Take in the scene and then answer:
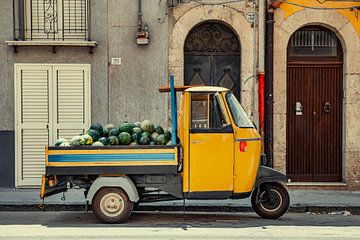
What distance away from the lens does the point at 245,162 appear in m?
9.62

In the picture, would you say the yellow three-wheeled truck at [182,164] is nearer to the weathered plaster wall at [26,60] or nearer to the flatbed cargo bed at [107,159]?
the flatbed cargo bed at [107,159]

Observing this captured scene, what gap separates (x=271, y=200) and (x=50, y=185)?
136 inches

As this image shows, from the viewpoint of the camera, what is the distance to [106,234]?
8586 mm

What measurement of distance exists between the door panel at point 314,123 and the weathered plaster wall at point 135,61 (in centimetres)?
291

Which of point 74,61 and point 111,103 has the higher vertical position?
point 74,61

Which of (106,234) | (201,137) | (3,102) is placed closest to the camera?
(106,234)

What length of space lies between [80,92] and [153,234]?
579 centimetres

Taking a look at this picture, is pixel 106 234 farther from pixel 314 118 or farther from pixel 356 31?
pixel 356 31

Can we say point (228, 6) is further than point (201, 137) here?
Yes

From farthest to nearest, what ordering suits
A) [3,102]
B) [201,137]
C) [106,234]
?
1. [3,102]
2. [201,137]
3. [106,234]

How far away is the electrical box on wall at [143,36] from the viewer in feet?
44.2

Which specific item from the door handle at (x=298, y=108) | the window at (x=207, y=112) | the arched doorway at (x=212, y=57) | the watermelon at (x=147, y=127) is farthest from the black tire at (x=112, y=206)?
the door handle at (x=298, y=108)

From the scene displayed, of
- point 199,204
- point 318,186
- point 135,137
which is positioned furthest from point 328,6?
point 135,137

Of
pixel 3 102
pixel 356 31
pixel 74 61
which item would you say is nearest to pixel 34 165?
pixel 3 102
